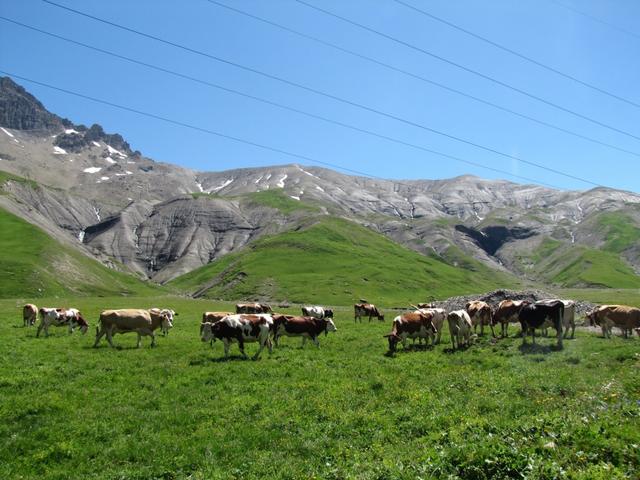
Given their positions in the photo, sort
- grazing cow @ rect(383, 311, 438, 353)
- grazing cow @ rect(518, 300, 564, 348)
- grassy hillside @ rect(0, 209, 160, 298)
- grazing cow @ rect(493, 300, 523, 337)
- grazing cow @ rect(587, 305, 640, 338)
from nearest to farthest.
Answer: grazing cow @ rect(518, 300, 564, 348) → grazing cow @ rect(383, 311, 438, 353) → grazing cow @ rect(587, 305, 640, 338) → grazing cow @ rect(493, 300, 523, 337) → grassy hillside @ rect(0, 209, 160, 298)

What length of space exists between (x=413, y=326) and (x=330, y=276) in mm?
115228

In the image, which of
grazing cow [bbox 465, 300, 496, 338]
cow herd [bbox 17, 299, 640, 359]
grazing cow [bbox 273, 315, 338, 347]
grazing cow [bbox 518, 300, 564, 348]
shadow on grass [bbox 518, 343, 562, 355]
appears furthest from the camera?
grazing cow [bbox 465, 300, 496, 338]

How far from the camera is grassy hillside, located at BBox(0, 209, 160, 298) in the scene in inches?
4607

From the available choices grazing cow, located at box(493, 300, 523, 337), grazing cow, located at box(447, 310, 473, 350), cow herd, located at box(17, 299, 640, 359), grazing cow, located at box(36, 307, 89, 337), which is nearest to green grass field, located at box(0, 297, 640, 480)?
cow herd, located at box(17, 299, 640, 359)

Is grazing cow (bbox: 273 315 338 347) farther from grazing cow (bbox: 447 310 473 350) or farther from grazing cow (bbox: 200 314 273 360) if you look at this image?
grazing cow (bbox: 447 310 473 350)

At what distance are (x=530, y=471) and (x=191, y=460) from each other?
894 centimetres

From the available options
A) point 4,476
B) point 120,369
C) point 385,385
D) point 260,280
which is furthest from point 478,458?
point 260,280

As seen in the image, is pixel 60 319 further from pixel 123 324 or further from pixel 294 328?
pixel 294 328

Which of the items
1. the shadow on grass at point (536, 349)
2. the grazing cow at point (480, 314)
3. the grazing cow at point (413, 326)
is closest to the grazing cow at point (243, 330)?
the grazing cow at point (413, 326)

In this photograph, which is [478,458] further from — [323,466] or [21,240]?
[21,240]

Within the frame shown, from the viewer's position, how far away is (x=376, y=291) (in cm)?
13388

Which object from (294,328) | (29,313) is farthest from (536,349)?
(29,313)

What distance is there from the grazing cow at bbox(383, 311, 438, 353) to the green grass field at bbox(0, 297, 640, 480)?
3397mm

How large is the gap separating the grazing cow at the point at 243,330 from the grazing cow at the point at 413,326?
7530 millimetres
